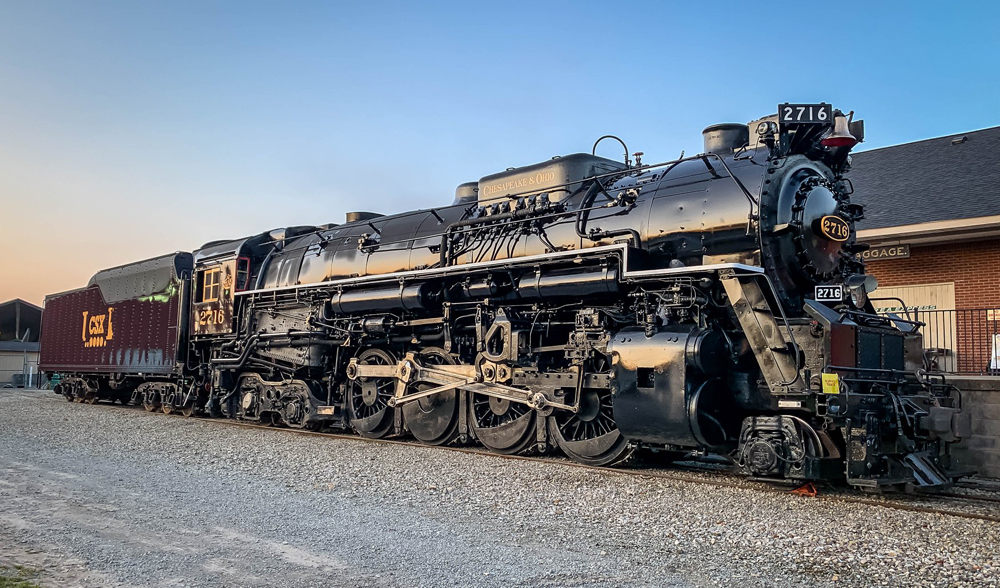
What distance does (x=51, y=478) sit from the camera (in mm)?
8539

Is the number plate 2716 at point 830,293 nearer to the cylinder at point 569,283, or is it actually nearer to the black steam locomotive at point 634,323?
the black steam locomotive at point 634,323

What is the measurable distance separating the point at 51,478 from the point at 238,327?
23.0 feet

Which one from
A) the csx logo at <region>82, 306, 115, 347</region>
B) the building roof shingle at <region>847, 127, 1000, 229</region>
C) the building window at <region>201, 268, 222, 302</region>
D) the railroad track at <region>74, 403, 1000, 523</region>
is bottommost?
the railroad track at <region>74, 403, 1000, 523</region>

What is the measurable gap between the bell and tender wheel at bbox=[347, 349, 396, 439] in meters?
7.24

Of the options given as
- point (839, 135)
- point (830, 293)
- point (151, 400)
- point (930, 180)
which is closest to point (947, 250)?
point (930, 180)

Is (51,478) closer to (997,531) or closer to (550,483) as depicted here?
(550,483)


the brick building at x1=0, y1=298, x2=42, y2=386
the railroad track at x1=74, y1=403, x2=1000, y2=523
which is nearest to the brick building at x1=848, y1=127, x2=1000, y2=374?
the railroad track at x1=74, y1=403, x2=1000, y2=523

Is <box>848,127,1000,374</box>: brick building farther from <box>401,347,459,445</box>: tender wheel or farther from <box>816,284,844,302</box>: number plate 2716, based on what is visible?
<box>401,347,459,445</box>: tender wheel

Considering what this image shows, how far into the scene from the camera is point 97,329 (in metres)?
21.1

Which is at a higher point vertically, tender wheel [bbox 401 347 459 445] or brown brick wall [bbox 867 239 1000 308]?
brown brick wall [bbox 867 239 1000 308]

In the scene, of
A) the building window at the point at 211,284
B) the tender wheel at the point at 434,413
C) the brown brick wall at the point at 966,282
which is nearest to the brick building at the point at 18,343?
the building window at the point at 211,284

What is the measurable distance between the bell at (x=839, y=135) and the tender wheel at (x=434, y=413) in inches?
233

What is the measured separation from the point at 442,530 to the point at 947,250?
1200 centimetres

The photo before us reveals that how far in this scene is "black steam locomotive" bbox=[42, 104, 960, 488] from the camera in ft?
24.9
